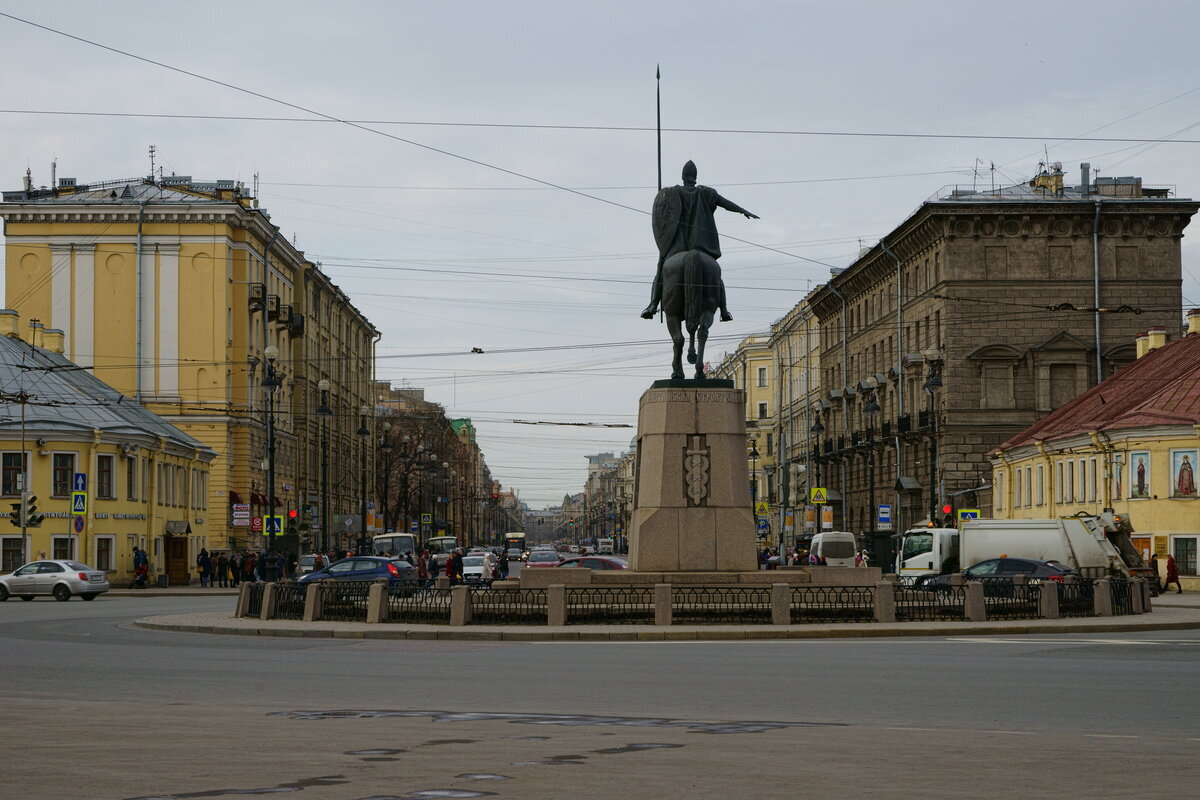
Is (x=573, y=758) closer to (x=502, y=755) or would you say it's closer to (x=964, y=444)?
(x=502, y=755)

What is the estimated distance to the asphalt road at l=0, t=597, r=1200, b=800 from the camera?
921cm

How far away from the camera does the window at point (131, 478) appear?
59.1m

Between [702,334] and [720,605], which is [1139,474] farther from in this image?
[720,605]

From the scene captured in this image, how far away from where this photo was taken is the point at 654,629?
25.1m

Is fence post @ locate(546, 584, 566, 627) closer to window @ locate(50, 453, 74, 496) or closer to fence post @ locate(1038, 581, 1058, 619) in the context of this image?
fence post @ locate(1038, 581, 1058, 619)

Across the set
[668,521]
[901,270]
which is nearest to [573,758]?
[668,521]

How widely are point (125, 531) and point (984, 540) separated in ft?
105

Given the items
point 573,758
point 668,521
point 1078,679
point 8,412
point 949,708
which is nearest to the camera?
point 573,758

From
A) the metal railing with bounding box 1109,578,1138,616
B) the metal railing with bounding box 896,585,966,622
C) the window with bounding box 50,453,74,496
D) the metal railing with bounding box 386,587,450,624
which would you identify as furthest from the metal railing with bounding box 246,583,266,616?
the window with bounding box 50,453,74,496

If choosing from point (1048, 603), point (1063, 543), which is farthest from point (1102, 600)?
point (1063, 543)

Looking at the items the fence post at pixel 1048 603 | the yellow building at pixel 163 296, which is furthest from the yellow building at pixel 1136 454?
the yellow building at pixel 163 296

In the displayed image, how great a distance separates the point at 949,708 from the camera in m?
13.9

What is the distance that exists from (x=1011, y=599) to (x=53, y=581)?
30.6 metres

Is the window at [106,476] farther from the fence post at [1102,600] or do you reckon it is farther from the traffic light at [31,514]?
the fence post at [1102,600]
